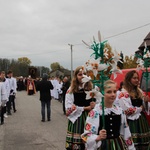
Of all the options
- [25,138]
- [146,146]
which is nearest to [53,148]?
[25,138]

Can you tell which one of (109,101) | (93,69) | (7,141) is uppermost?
(93,69)

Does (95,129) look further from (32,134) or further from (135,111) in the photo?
(32,134)

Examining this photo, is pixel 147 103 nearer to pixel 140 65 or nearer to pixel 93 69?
pixel 140 65

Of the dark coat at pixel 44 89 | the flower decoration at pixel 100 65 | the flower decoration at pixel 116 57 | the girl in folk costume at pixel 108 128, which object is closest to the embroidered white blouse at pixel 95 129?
the girl in folk costume at pixel 108 128

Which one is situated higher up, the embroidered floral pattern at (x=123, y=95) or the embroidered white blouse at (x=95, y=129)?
the embroidered floral pattern at (x=123, y=95)

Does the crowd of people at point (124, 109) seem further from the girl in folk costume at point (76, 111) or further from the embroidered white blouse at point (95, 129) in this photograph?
the embroidered white blouse at point (95, 129)

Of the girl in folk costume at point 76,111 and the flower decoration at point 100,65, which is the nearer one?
the flower decoration at point 100,65

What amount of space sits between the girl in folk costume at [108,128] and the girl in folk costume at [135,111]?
45.6 inches

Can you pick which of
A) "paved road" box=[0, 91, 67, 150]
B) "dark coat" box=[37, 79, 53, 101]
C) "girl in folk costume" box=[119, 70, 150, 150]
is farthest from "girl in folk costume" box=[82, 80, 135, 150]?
"dark coat" box=[37, 79, 53, 101]

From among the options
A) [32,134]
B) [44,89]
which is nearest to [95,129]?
[32,134]

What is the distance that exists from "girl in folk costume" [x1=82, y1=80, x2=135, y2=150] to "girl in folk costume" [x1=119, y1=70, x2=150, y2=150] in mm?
1157

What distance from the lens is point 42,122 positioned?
1048 centimetres

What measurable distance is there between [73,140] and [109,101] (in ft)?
5.22

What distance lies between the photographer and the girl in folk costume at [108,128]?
3.32 meters
